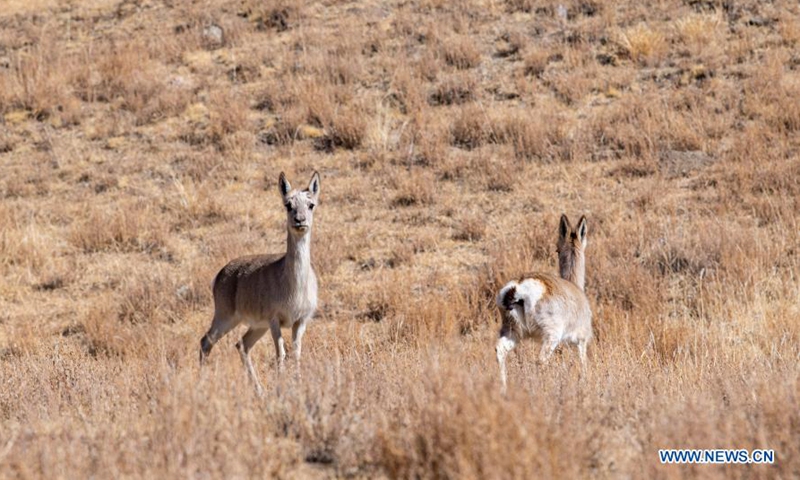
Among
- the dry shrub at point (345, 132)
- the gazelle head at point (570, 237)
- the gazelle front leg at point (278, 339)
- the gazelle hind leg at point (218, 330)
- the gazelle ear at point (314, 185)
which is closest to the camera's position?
the gazelle front leg at point (278, 339)

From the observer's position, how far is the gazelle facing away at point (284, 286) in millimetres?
8766

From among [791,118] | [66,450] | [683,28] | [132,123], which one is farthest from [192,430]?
[683,28]

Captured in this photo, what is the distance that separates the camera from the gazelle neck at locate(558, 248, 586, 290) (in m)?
9.66

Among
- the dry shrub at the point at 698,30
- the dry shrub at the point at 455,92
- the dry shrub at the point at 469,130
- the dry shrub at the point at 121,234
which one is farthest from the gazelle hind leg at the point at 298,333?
the dry shrub at the point at 698,30

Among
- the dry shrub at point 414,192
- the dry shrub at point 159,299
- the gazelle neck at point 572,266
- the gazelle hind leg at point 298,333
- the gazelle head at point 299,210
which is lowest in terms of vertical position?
the dry shrub at point 159,299

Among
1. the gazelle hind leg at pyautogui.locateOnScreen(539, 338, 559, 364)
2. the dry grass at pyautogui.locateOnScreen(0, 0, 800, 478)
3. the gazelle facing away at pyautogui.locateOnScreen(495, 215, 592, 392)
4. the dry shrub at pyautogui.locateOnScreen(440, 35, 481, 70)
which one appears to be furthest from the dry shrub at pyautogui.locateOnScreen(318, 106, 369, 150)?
the gazelle hind leg at pyautogui.locateOnScreen(539, 338, 559, 364)

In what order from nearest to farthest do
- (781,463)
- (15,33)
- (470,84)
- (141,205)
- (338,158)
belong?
(781,463) < (141,205) < (338,158) < (470,84) < (15,33)

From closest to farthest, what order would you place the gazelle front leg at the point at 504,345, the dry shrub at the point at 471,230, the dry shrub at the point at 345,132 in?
the gazelle front leg at the point at 504,345 → the dry shrub at the point at 471,230 → the dry shrub at the point at 345,132

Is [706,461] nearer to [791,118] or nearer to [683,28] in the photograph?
[791,118]

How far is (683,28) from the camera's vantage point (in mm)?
19656

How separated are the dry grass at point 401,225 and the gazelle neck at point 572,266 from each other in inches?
27.4

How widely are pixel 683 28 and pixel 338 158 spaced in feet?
25.4

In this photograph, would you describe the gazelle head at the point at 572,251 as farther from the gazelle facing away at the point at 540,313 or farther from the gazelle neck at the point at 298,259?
the gazelle neck at the point at 298,259

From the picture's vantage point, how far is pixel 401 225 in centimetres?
1471
